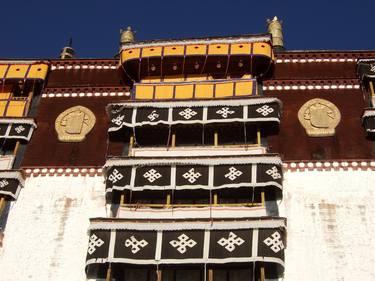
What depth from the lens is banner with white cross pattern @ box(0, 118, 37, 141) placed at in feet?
83.9

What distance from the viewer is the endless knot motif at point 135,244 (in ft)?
68.3

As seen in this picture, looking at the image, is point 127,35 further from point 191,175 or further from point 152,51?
point 191,175

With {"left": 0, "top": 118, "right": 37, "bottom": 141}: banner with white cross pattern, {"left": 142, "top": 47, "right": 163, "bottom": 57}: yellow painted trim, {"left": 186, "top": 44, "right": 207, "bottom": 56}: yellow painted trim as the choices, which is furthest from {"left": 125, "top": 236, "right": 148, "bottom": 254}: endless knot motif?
{"left": 186, "top": 44, "right": 207, "bottom": 56}: yellow painted trim

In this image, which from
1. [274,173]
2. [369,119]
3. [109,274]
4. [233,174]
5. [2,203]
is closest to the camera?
[109,274]

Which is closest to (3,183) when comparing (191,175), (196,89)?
(191,175)

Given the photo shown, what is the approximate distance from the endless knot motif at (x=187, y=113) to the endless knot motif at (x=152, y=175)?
2877 mm

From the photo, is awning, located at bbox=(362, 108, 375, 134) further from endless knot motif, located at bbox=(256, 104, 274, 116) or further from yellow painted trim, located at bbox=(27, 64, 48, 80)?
yellow painted trim, located at bbox=(27, 64, 48, 80)

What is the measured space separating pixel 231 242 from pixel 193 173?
129 inches

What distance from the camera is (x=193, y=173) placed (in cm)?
2291

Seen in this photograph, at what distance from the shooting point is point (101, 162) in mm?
24734

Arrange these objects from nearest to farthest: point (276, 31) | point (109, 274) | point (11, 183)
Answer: point (109, 274), point (11, 183), point (276, 31)

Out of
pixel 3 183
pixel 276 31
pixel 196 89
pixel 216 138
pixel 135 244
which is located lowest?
pixel 135 244

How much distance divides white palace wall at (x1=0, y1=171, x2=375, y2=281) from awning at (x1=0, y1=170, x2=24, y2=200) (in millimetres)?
339

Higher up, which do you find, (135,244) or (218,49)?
(218,49)
